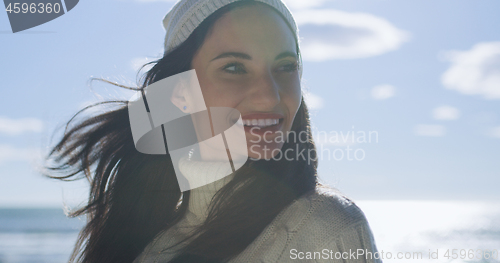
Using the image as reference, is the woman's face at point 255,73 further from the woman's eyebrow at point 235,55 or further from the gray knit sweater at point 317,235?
the gray knit sweater at point 317,235

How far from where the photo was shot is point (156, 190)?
7.05ft

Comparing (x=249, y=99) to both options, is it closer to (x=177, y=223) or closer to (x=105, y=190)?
(x=177, y=223)

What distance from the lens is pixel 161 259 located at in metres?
1.71

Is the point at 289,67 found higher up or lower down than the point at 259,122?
higher up

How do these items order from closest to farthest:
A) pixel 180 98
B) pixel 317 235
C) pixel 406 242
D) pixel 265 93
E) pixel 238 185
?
pixel 317 235 < pixel 265 93 < pixel 238 185 < pixel 180 98 < pixel 406 242

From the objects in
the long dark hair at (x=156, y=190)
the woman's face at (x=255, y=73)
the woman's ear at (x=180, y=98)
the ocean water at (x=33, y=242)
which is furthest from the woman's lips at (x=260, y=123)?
the ocean water at (x=33, y=242)

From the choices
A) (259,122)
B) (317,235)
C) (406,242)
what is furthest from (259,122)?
(406,242)

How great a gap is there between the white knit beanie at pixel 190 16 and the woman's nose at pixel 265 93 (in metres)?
0.43

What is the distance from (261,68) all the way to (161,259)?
1.03 meters

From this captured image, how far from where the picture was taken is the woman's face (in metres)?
1.64

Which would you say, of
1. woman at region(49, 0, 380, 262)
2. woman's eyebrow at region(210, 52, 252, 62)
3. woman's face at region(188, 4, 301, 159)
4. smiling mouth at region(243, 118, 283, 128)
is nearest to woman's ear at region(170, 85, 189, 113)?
woman at region(49, 0, 380, 262)

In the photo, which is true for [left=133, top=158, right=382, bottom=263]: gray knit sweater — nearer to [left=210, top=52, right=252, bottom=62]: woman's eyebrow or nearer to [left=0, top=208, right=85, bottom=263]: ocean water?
[left=210, top=52, right=252, bottom=62]: woman's eyebrow

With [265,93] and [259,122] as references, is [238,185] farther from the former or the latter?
[265,93]

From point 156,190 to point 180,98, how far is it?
1.93ft
